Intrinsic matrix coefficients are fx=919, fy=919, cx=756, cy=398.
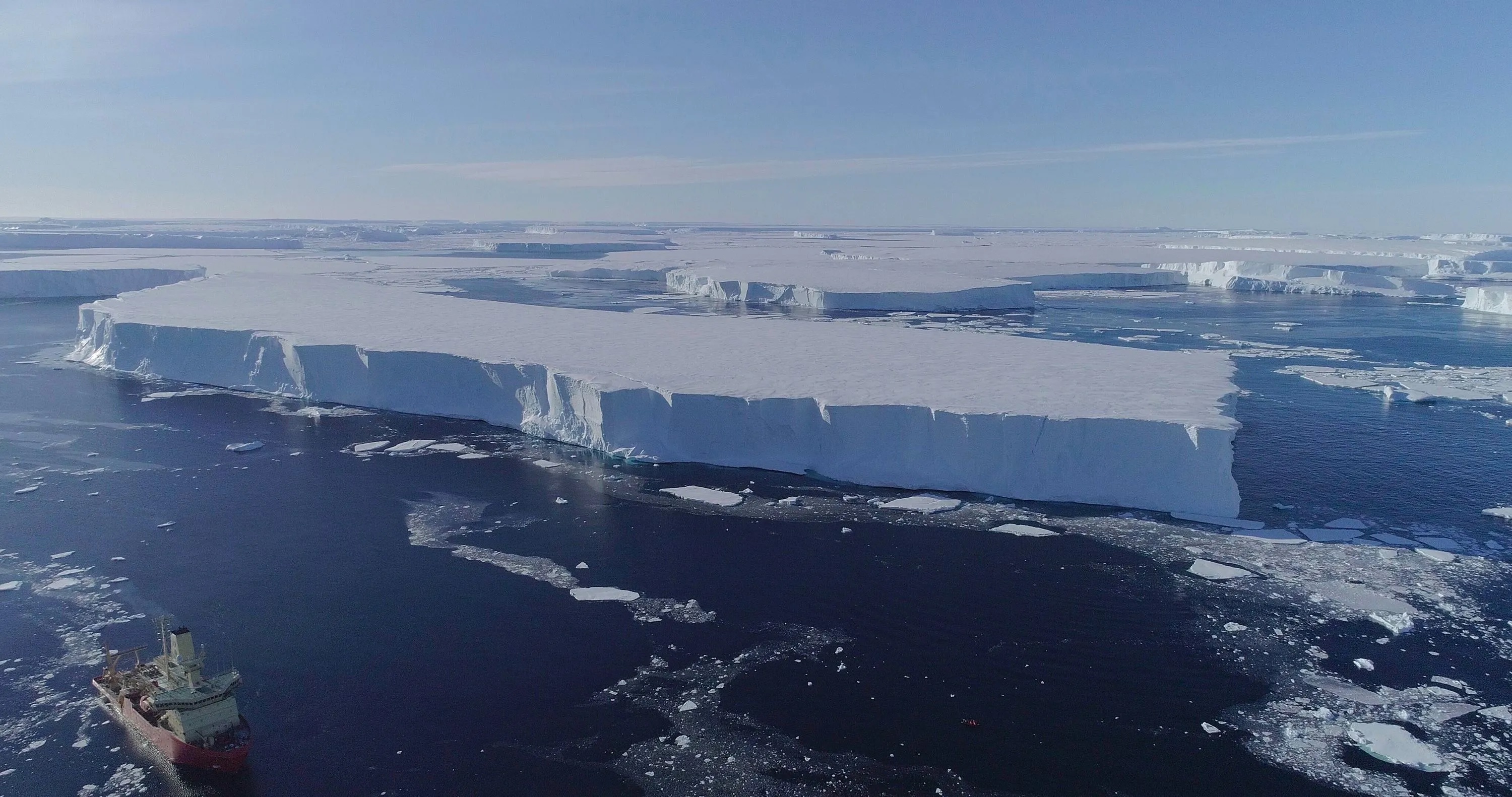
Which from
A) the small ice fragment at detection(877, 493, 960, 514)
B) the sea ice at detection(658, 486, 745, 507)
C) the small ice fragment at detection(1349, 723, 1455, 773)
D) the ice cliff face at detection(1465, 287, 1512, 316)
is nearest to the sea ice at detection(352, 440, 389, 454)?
the sea ice at detection(658, 486, 745, 507)

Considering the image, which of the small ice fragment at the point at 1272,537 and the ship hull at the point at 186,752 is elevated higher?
the small ice fragment at the point at 1272,537

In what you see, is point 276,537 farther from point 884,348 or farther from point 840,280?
point 840,280

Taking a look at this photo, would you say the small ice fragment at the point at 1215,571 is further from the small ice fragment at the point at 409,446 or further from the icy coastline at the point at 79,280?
the icy coastline at the point at 79,280

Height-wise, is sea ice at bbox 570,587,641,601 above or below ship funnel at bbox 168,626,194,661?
below

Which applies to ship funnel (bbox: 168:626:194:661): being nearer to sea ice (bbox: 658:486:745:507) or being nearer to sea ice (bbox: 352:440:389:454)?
sea ice (bbox: 658:486:745:507)

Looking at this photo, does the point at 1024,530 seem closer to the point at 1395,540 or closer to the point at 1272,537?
the point at 1272,537

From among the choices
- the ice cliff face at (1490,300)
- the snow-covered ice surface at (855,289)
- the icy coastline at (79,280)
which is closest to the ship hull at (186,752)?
the snow-covered ice surface at (855,289)
